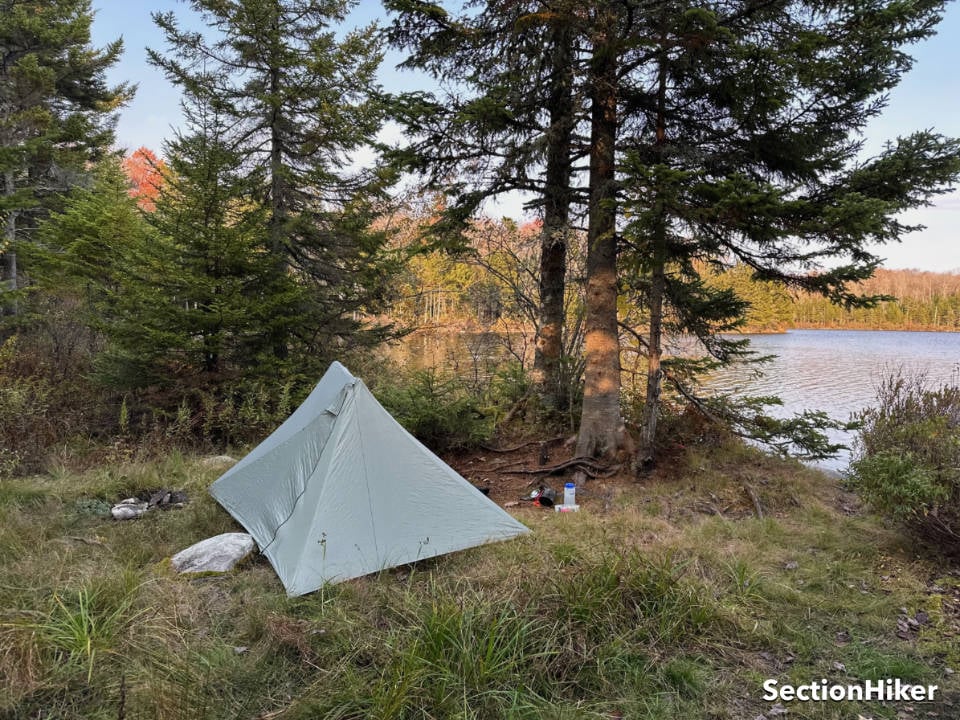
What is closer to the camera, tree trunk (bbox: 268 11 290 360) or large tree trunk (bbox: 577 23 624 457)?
large tree trunk (bbox: 577 23 624 457)

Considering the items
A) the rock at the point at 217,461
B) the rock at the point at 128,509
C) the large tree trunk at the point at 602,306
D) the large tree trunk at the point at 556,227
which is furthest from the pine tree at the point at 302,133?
the large tree trunk at the point at 602,306

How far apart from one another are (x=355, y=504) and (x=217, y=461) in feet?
10.5

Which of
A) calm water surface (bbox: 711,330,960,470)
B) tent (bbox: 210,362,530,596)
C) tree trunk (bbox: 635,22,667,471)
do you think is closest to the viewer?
tent (bbox: 210,362,530,596)

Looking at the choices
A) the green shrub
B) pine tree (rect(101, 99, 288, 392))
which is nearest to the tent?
the green shrub

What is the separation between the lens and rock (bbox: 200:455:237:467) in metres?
6.06

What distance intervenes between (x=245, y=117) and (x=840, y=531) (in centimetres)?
1002

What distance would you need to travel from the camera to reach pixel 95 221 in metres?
10.5

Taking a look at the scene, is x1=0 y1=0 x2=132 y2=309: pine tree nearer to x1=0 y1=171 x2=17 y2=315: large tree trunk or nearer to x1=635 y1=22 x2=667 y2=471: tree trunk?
x1=0 y1=171 x2=17 y2=315: large tree trunk

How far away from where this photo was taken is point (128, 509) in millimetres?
4633

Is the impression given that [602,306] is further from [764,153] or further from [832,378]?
[832,378]

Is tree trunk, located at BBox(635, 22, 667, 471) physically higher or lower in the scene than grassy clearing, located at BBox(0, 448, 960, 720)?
higher

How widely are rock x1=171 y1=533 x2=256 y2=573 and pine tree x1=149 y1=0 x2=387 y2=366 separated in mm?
4527

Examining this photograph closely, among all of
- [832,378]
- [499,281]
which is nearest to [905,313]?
[832,378]

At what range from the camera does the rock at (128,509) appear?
456 cm
